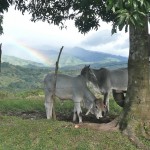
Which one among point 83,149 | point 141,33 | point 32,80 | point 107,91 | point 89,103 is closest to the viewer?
point 83,149

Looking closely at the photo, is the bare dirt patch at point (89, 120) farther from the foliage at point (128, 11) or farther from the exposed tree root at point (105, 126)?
the foliage at point (128, 11)

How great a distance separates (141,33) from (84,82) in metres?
4.38

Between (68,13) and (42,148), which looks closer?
(42,148)

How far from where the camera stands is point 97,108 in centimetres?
1591

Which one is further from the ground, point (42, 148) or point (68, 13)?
point (68, 13)

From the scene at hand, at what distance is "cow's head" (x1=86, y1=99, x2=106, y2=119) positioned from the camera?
1589cm

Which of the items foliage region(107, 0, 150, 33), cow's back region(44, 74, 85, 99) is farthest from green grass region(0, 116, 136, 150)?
foliage region(107, 0, 150, 33)

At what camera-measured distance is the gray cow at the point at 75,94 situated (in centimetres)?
1602

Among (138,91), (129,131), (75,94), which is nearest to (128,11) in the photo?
(138,91)

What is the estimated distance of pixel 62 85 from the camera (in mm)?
16312

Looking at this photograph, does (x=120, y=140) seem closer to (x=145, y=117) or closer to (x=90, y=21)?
(x=145, y=117)

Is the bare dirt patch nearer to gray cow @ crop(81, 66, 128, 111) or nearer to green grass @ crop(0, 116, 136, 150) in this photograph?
green grass @ crop(0, 116, 136, 150)

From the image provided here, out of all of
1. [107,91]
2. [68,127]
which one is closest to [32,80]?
[107,91]

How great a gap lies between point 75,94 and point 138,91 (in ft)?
12.3
